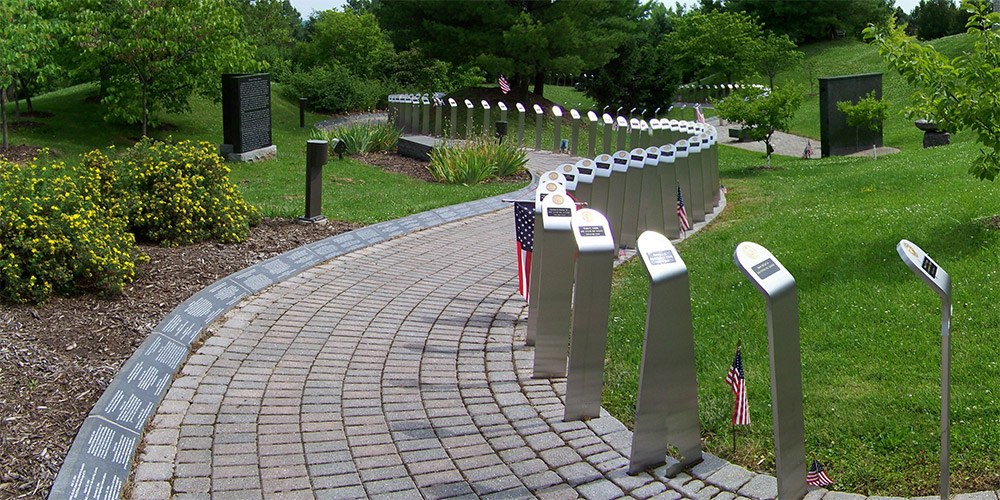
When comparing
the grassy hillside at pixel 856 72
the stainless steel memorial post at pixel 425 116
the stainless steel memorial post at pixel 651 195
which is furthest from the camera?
the grassy hillside at pixel 856 72

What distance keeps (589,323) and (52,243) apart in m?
4.53

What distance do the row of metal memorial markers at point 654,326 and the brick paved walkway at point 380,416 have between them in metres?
0.20

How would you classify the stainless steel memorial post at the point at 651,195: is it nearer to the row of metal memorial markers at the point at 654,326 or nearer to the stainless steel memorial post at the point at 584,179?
the stainless steel memorial post at the point at 584,179

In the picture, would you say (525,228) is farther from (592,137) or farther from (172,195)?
(592,137)

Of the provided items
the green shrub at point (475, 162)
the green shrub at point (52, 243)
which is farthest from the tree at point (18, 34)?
the green shrub at point (52, 243)

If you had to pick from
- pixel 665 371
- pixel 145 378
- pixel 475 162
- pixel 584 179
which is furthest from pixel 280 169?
pixel 665 371

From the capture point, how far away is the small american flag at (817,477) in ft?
15.3

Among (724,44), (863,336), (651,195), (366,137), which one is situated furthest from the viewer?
(724,44)

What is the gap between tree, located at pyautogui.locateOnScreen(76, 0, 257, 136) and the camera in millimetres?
19516

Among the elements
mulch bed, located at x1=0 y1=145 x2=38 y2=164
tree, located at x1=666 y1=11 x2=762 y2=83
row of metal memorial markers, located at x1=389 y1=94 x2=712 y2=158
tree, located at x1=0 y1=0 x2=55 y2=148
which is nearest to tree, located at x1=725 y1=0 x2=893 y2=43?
tree, located at x1=666 y1=11 x2=762 y2=83

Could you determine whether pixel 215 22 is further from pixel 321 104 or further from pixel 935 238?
pixel 935 238

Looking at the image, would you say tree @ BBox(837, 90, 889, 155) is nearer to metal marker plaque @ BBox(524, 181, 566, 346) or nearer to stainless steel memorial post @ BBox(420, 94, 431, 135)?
stainless steel memorial post @ BBox(420, 94, 431, 135)

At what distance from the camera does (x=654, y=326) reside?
15.9 feet

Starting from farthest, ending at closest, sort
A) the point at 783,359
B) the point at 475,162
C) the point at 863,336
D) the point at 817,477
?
the point at 475,162 → the point at 863,336 → the point at 817,477 → the point at 783,359
